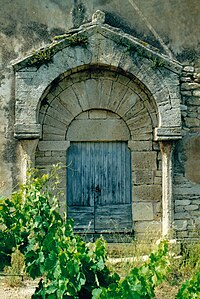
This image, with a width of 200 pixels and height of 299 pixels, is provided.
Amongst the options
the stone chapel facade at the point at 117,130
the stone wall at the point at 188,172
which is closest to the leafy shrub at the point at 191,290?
the stone chapel facade at the point at 117,130

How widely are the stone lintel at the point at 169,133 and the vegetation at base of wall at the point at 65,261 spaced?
296cm

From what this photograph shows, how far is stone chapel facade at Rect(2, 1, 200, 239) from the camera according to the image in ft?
25.0

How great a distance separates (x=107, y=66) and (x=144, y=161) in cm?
168

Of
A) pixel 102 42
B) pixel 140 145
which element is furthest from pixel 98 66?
pixel 140 145

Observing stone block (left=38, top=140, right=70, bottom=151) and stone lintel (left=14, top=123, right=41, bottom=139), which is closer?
stone lintel (left=14, top=123, right=41, bottom=139)

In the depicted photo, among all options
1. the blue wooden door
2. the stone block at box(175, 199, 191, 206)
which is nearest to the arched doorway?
the blue wooden door

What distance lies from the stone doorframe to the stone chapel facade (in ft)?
0.05

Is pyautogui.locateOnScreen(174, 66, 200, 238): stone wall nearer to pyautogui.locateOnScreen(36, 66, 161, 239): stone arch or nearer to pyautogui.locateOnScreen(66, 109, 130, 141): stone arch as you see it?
pyautogui.locateOnScreen(36, 66, 161, 239): stone arch

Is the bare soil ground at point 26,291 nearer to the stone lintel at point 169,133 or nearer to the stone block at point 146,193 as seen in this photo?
the stone block at point 146,193

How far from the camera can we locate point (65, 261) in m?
4.29

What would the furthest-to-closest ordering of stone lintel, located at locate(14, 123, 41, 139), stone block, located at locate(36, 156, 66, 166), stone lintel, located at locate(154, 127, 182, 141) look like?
stone block, located at locate(36, 156, 66, 166)
stone lintel, located at locate(154, 127, 182, 141)
stone lintel, located at locate(14, 123, 41, 139)

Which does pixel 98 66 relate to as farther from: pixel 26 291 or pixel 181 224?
pixel 26 291

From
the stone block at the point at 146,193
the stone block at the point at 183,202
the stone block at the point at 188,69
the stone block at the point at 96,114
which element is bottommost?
the stone block at the point at 183,202

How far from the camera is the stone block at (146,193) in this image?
7.80m
